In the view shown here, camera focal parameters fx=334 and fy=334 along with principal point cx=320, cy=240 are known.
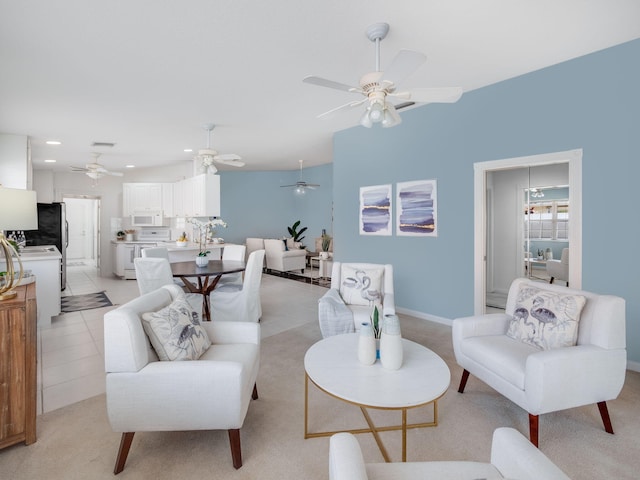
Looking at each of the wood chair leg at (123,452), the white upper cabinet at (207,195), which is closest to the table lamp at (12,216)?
the wood chair leg at (123,452)

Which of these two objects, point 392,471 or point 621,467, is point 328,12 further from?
point 621,467

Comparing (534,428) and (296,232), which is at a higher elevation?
(296,232)

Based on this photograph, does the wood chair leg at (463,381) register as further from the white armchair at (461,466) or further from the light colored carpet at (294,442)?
the white armchair at (461,466)

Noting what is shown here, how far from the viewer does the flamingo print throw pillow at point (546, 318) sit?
2066mm

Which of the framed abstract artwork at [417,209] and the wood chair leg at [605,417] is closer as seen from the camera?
the wood chair leg at [605,417]

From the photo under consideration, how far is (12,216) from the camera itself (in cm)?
206

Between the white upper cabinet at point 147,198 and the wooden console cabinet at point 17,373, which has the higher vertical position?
the white upper cabinet at point 147,198

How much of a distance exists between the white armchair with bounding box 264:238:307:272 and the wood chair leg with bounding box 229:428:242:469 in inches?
239

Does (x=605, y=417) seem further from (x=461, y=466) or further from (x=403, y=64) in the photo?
(x=403, y=64)

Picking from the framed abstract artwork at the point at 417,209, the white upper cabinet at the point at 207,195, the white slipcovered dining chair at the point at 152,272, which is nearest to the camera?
the white slipcovered dining chair at the point at 152,272

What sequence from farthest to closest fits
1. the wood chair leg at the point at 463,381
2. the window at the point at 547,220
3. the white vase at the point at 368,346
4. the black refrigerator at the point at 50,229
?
the black refrigerator at the point at 50,229 → the window at the point at 547,220 → the wood chair leg at the point at 463,381 → the white vase at the point at 368,346

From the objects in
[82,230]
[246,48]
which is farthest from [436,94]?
[82,230]

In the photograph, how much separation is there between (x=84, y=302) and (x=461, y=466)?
6.03m

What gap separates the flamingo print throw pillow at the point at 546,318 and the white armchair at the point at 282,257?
19.0ft
